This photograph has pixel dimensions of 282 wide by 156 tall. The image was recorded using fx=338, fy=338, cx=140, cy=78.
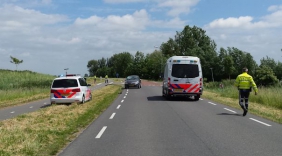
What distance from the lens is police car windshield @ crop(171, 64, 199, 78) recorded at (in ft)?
69.9

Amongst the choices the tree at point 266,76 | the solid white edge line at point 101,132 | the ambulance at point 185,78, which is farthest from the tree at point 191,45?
the solid white edge line at point 101,132

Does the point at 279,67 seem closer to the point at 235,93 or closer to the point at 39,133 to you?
the point at 235,93

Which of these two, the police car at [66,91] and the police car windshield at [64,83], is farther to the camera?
the police car windshield at [64,83]

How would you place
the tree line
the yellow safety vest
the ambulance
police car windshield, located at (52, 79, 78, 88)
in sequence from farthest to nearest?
the tree line, the ambulance, police car windshield, located at (52, 79, 78, 88), the yellow safety vest

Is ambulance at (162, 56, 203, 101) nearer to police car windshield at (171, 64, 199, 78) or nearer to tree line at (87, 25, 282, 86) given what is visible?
police car windshield at (171, 64, 199, 78)

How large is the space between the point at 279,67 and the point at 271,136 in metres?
102

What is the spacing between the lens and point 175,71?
21438mm

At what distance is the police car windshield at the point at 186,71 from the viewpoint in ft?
69.9

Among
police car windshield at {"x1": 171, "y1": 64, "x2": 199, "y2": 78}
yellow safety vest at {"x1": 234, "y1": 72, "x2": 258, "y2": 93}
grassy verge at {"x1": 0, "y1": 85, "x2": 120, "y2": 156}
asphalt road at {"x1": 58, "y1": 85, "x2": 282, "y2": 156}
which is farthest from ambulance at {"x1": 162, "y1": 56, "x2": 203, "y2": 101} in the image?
grassy verge at {"x1": 0, "y1": 85, "x2": 120, "y2": 156}

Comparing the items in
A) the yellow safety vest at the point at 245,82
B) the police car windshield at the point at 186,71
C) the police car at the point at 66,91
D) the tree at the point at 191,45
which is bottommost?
the police car at the point at 66,91

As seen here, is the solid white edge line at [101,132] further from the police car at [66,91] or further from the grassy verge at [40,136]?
the police car at [66,91]

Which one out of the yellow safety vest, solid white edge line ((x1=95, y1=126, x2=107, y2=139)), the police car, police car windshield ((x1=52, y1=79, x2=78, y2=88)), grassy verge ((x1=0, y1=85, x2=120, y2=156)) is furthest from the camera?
police car windshield ((x1=52, y1=79, x2=78, y2=88))

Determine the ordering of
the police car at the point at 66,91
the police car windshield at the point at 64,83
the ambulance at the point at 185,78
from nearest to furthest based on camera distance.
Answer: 1. the police car at the point at 66,91
2. the police car windshield at the point at 64,83
3. the ambulance at the point at 185,78

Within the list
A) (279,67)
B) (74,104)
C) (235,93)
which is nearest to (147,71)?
(279,67)
